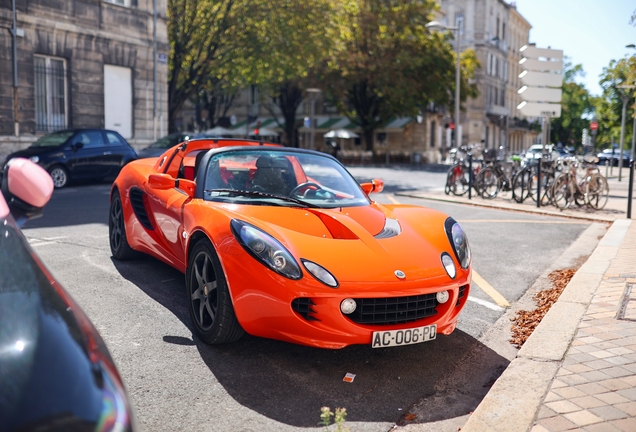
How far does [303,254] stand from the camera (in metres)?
3.74

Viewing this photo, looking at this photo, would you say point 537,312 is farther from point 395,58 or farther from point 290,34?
point 395,58

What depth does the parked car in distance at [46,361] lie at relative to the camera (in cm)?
144

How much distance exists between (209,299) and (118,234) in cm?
275

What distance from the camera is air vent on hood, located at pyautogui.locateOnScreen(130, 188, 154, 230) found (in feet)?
18.7

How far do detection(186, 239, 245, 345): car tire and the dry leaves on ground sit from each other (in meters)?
1.99

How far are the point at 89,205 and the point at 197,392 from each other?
29.6 ft

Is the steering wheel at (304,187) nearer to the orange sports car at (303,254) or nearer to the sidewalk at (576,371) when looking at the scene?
the orange sports car at (303,254)

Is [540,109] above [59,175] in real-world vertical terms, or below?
above

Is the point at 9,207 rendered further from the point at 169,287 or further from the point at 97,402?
the point at 169,287

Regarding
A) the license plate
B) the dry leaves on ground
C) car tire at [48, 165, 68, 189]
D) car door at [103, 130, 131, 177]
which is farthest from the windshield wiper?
car door at [103, 130, 131, 177]

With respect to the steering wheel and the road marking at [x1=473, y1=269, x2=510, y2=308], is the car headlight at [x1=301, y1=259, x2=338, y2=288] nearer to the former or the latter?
the steering wheel

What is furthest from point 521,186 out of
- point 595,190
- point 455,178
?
point 455,178

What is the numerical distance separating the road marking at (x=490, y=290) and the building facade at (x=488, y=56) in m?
51.8

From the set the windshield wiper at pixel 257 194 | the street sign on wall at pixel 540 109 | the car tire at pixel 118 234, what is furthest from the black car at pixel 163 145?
the windshield wiper at pixel 257 194
